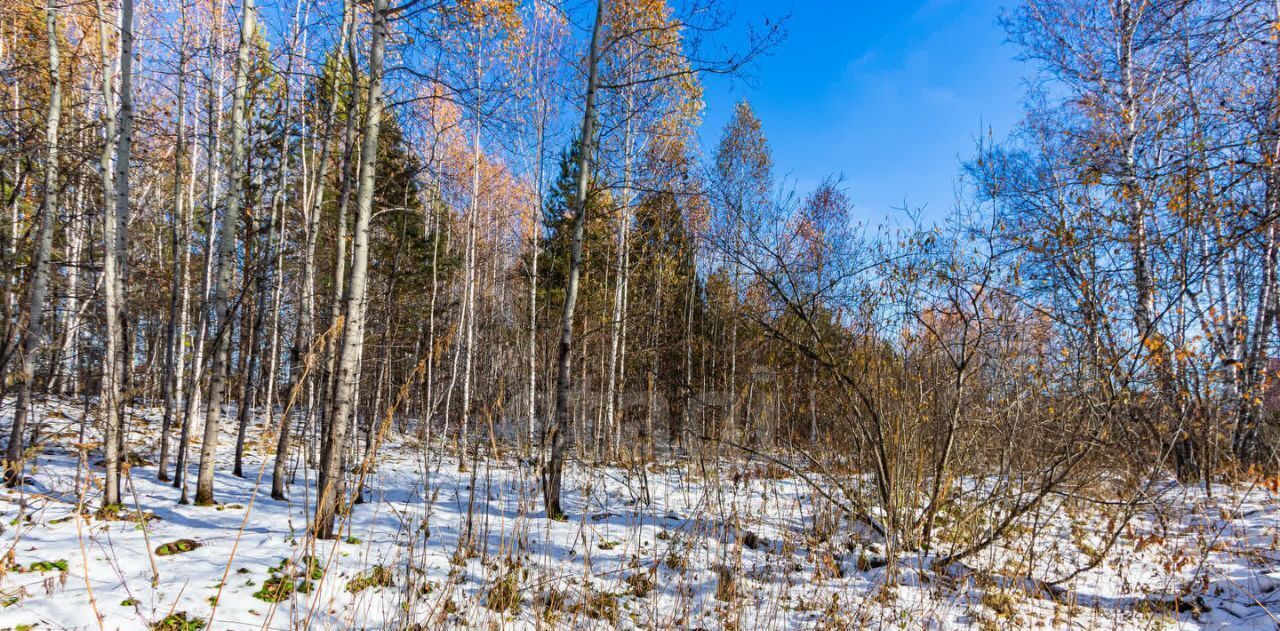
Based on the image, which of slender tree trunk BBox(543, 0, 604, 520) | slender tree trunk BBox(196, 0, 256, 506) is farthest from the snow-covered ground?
slender tree trunk BBox(543, 0, 604, 520)

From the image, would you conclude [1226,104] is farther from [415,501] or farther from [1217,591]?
[415,501]

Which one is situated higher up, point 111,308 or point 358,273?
point 358,273

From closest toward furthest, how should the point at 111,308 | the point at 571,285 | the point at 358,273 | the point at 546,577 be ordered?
the point at 546,577 → the point at 358,273 → the point at 111,308 → the point at 571,285

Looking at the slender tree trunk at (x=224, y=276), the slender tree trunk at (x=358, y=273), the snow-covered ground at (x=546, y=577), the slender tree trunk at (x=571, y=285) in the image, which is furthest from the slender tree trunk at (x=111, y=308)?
the slender tree trunk at (x=571, y=285)

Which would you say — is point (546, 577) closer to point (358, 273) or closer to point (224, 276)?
point (358, 273)

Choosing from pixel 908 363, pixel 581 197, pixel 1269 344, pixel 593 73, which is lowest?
pixel 908 363

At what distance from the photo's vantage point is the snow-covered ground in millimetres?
2770

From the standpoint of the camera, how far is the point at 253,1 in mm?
5473

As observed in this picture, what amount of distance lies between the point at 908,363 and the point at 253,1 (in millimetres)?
7480

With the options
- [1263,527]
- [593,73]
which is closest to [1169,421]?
[1263,527]

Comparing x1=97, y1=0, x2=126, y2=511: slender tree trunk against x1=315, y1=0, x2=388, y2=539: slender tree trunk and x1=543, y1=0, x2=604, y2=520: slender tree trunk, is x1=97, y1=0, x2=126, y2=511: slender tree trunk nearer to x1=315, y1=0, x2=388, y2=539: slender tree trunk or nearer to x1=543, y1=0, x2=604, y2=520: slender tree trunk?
x1=315, y1=0, x2=388, y2=539: slender tree trunk

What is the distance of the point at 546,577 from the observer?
127 inches

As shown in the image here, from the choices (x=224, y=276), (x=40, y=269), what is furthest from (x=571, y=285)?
(x=40, y=269)

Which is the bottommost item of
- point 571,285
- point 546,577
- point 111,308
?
point 546,577
